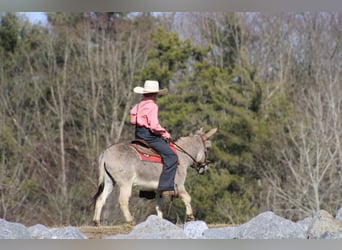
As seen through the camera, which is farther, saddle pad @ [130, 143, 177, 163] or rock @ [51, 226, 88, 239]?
saddle pad @ [130, 143, 177, 163]

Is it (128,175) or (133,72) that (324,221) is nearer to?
(128,175)

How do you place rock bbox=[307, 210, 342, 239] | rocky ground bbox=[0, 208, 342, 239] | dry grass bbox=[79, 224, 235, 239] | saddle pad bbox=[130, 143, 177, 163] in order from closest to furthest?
rocky ground bbox=[0, 208, 342, 239] → rock bbox=[307, 210, 342, 239] → dry grass bbox=[79, 224, 235, 239] → saddle pad bbox=[130, 143, 177, 163]

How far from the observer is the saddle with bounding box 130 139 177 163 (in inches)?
448

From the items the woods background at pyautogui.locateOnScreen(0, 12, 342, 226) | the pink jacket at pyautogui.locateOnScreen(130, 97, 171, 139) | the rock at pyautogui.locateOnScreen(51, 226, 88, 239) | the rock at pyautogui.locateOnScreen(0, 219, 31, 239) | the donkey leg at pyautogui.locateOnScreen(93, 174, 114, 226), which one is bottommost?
the woods background at pyautogui.locateOnScreen(0, 12, 342, 226)

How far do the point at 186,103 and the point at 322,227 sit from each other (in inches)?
823

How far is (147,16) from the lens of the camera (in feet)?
111

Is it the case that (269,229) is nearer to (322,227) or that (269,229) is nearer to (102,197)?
(322,227)

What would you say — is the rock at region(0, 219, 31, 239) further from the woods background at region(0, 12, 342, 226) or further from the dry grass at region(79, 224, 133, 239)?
the woods background at region(0, 12, 342, 226)

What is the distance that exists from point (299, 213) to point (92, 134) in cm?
874

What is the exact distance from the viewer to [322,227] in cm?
980

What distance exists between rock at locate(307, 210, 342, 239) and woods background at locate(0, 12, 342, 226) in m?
17.4

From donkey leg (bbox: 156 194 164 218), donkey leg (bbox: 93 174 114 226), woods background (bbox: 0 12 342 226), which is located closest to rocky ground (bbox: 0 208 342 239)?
donkey leg (bbox: 93 174 114 226)

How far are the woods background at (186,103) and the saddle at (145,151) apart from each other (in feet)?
54.4
